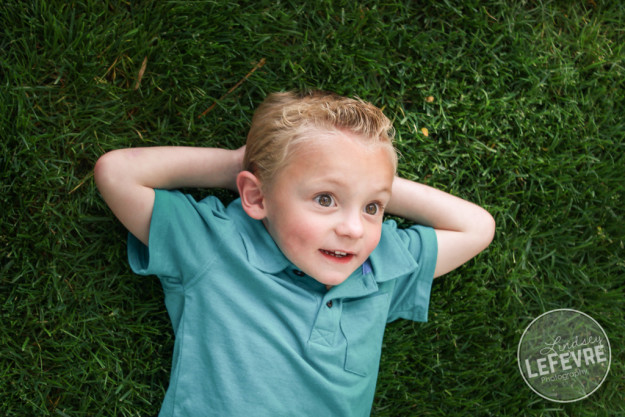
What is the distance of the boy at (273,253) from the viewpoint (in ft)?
6.88

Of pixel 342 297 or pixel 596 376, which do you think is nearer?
pixel 342 297

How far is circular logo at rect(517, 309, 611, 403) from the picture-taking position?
2848mm

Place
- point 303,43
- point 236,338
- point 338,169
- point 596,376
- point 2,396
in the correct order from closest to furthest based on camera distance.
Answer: point 338,169 → point 236,338 → point 2,396 → point 303,43 → point 596,376

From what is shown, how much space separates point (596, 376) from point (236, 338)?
71.5 inches

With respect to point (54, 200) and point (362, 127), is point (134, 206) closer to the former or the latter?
point (54, 200)

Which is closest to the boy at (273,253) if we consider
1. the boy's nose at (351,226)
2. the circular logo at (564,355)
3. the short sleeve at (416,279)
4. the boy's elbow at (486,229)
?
the boy's nose at (351,226)

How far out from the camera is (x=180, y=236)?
2.17 meters

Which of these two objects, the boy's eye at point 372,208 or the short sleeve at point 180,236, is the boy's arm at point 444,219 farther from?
the short sleeve at point 180,236

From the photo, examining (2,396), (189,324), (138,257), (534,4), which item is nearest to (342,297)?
(189,324)

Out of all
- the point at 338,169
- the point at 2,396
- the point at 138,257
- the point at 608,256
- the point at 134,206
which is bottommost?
the point at 2,396

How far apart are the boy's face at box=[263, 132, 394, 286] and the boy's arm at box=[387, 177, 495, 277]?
1.35 ft

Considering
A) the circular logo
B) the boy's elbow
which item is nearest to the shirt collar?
the boy's elbow

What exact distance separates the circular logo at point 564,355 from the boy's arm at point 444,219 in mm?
612

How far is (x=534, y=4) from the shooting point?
2.94m
